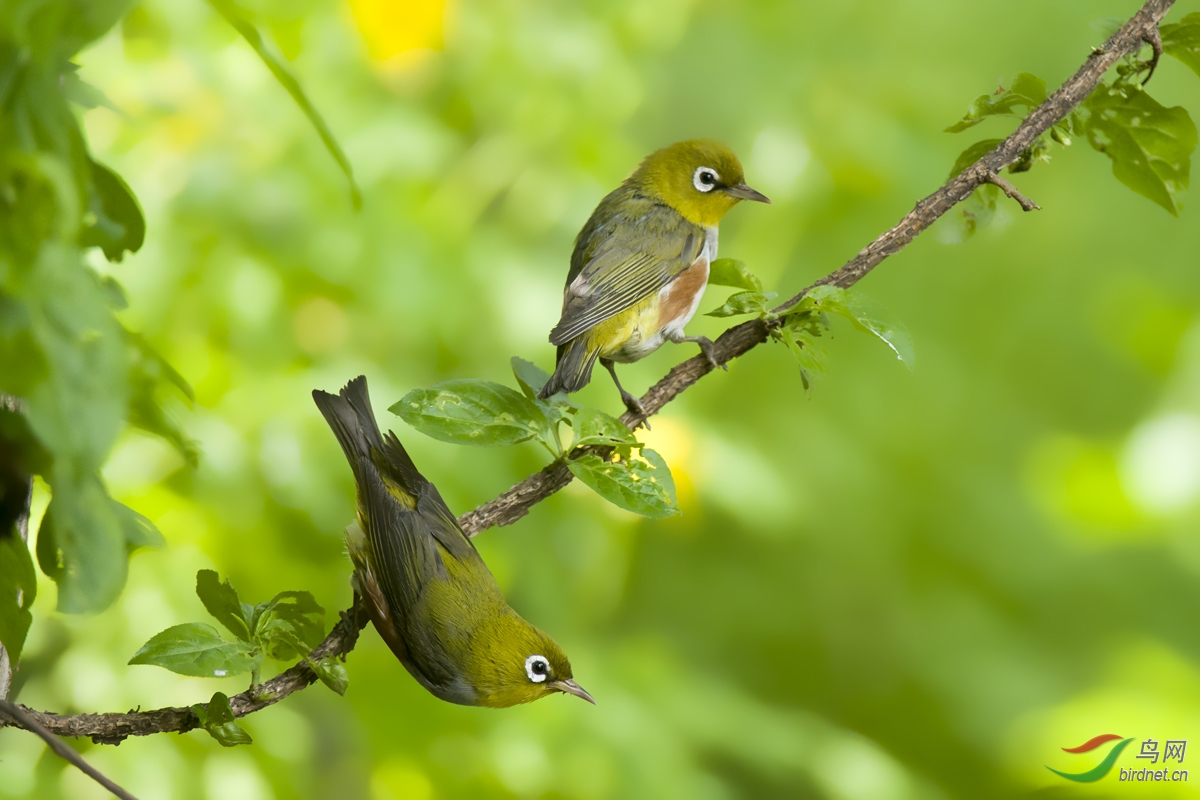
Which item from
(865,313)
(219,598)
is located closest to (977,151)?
(865,313)

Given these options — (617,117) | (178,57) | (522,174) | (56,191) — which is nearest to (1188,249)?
(617,117)

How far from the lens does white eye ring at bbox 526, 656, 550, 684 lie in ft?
1.85

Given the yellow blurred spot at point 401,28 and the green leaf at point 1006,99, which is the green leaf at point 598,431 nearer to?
the green leaf at point 1006,99

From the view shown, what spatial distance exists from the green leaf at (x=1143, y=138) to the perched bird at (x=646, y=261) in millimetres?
241

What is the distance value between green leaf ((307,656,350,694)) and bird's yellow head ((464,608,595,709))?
96 mm

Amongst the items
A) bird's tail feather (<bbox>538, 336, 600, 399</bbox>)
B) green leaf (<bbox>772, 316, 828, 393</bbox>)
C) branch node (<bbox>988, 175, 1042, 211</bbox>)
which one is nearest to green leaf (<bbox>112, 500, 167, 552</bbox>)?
bird's tail feather (<bbox>538, 336, 600, 399</bbox>)

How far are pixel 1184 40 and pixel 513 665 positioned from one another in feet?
1.81

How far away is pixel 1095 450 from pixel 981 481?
0.20 metres

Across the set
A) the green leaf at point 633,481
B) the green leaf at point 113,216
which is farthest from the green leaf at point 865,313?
the green leaf at point 113,216

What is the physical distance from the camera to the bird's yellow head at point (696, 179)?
818mm

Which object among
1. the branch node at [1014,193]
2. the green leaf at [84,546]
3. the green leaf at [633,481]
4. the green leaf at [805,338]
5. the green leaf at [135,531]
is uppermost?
the branch node at [1014,193]

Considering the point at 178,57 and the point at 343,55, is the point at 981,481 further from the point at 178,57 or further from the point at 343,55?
the point at 178,57

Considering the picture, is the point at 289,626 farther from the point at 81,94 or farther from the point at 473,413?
the point at 81,94

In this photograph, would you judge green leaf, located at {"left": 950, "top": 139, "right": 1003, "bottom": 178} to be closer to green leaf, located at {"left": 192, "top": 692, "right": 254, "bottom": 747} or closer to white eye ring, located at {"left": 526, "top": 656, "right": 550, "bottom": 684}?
white eye ring, located at {"left": 526, "top": 656, "right": 550, "bottom": 684}
